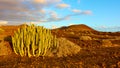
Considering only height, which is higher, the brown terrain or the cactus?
the cactus

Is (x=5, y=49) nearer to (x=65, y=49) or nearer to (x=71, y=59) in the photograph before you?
(x=65, y=49)

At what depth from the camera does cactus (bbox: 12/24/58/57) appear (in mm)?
14305

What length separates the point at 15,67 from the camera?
1002 centimetres

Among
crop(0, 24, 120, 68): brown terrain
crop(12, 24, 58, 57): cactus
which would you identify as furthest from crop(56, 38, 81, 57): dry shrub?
crop(12, 24, 58, 57): cactus

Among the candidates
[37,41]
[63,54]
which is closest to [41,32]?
[37,41]

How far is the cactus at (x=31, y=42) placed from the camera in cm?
1430

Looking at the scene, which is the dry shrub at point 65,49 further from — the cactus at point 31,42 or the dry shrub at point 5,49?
the dry shrub at point 5,49

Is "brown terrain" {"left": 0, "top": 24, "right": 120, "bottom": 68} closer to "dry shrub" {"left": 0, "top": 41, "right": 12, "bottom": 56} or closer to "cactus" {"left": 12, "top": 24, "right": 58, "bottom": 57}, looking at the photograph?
"dry shrub" {"left": 0, "top": 41, "right": 12, "bottom": 56}

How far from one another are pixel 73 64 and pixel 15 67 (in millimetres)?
2181

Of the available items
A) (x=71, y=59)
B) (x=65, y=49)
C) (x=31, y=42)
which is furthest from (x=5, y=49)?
(x=71, y=59)

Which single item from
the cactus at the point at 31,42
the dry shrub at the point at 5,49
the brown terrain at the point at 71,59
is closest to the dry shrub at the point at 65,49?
the brown terrain at the point at 71,59

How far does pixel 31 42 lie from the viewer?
14.7 metres

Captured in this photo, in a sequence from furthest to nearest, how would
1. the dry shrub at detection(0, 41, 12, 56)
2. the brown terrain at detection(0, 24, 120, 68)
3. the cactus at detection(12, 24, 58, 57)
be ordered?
1. the dry shrub at detection(0, 41, 12, 56)
2. the cactus at detection(12, 24, 58, 57)
3. the brown terrain at detection(0, 24, 120, 68)

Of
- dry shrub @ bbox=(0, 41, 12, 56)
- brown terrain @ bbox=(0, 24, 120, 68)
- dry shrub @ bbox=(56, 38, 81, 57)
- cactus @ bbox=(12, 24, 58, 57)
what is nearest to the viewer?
brown terrain @ bbox=(0, 24, 120, 68)
